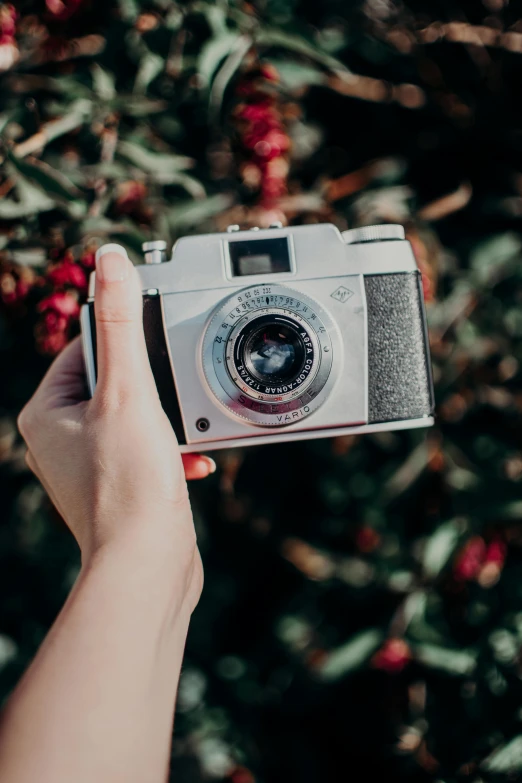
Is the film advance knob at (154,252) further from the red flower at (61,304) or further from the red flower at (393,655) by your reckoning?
the red flower at (393,655)

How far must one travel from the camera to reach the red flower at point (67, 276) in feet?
2.16

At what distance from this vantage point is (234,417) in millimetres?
572

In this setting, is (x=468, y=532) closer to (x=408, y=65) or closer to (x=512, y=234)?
(x=512, y=234)

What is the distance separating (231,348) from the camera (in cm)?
56

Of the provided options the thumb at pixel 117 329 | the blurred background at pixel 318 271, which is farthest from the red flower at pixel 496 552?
the thumb at pixel 117 329

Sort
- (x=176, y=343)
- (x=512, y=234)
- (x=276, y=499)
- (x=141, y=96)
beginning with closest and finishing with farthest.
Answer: (x=176, y=343)
(x=141, y=96)
(x=512, y=234)
(x=276, y=499)

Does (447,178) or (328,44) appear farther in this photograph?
(447,178)

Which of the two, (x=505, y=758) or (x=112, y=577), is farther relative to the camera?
(x=505, y=758)

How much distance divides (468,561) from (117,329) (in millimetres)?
577

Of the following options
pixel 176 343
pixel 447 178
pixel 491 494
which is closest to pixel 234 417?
pixel 176 343

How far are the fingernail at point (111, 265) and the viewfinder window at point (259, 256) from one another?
11cm

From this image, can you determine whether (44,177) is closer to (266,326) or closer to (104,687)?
(266,326)

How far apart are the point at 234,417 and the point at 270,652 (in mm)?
491

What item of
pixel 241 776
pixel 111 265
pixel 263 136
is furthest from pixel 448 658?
pixel 263 136
